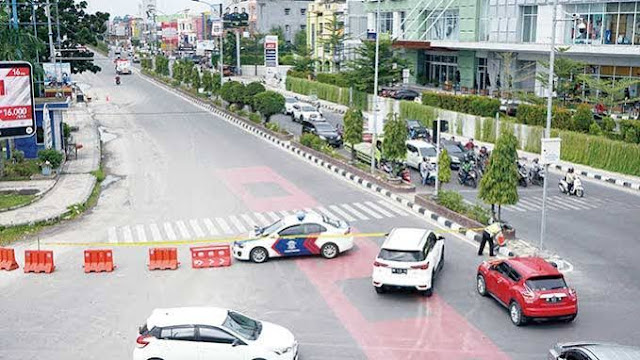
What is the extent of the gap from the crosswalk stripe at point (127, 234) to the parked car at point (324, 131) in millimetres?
19034

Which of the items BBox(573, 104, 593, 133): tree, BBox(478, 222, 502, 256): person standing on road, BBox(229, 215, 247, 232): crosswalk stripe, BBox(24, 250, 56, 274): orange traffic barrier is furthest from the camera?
BBox(573, 104, 593, 133): tree

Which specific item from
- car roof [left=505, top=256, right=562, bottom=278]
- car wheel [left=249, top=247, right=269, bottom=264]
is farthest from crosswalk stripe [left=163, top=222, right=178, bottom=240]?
car roof [left=505, top=256, right=562, bottom=278]

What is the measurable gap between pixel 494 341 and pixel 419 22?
5915 centimetres

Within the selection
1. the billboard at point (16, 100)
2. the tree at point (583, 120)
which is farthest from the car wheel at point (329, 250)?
the tree at point (583, 120)

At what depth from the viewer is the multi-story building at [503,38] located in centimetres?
4888

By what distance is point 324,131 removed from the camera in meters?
44.1

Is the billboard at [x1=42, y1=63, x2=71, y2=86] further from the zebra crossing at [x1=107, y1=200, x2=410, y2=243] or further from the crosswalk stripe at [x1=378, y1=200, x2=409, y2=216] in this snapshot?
the crosswalk stripe at [x1=378, y1=200, x2=409, y2=216]

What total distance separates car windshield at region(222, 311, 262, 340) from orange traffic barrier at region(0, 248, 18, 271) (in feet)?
31.4

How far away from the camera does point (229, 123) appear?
5453 cm

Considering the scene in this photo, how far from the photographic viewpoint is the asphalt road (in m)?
15.5

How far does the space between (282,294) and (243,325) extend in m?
4.29

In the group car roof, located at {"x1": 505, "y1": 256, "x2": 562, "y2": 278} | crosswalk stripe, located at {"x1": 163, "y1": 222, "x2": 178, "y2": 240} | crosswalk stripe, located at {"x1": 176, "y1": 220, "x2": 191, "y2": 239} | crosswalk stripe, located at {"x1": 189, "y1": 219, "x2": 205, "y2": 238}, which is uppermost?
car roof, located at {"x1": 505, "y1": 256, "x2": 562, "y2": 278}

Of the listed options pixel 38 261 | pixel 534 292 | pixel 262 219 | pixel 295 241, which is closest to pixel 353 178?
pixel 262 219

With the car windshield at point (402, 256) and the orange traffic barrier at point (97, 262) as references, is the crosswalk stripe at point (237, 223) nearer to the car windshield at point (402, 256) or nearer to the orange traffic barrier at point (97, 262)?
the orange traffic barrier at point (97, 262)
